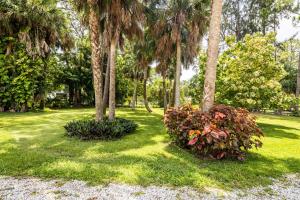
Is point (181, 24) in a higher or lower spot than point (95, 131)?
higher

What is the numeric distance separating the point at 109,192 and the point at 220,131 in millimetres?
3324

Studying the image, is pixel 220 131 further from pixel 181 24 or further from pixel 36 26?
pixel 36 26

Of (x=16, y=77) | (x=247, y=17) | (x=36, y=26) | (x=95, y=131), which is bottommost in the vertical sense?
(x=95, y=131)

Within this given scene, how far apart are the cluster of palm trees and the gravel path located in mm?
3349

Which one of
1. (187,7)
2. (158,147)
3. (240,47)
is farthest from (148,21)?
(158,147)

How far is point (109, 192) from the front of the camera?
444 centimetres

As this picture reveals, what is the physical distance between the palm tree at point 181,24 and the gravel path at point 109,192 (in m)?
11.6

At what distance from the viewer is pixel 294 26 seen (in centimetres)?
2683

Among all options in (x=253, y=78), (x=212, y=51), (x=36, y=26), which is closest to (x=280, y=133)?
(x=253, y=78)

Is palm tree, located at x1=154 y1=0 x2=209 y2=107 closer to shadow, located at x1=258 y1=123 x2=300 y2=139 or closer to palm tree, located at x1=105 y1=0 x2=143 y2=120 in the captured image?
palm tree, located at x1=105 y1=0 x2=143 y2=120

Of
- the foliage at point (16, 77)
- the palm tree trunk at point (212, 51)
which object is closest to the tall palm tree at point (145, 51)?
the foliage at point (16, 77)

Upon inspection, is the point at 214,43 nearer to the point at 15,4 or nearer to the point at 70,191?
the point at 70,191

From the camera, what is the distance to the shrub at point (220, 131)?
639 centimetres

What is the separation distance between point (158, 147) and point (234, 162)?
9.10 feet
